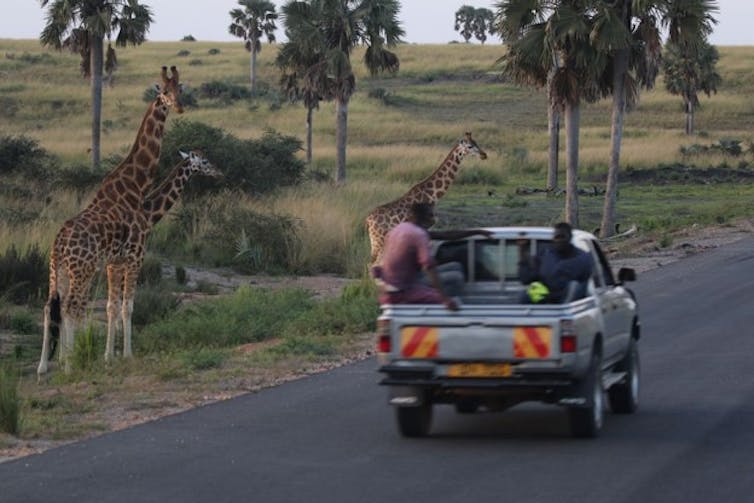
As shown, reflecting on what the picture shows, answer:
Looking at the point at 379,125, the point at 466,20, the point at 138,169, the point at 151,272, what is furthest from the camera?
the point at 466,20

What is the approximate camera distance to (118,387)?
1527 cm

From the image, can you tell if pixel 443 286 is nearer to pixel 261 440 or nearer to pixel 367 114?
pixel 261 440

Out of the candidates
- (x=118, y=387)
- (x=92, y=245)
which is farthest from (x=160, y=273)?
(x=118, y=387)

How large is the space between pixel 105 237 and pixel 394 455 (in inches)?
314

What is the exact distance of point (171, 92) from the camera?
20.4 m

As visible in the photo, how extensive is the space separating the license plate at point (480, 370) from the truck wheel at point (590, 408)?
603 millimetres

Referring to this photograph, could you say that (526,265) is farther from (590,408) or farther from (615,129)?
(615,129)

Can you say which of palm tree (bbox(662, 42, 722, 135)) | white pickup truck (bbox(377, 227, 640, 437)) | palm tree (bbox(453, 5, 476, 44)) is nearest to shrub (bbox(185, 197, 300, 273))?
white pickup truck (bbox(377, 227, 640, 437))

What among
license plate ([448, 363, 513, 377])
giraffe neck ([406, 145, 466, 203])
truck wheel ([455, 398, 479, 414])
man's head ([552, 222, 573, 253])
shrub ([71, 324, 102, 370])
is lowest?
shrub ([71, 324, 102, 370])

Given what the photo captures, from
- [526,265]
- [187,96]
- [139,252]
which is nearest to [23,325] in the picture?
[139,252]

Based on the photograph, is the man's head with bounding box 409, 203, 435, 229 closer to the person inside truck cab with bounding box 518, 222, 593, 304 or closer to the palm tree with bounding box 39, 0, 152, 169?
the person inside truck cab with bounding box 518, 222, 593, 304

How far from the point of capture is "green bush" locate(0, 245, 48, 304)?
24.1 meters

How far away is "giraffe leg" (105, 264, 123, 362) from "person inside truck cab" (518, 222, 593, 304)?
6.58 m

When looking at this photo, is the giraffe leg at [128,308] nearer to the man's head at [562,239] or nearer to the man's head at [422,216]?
the man's head at [422,216]
